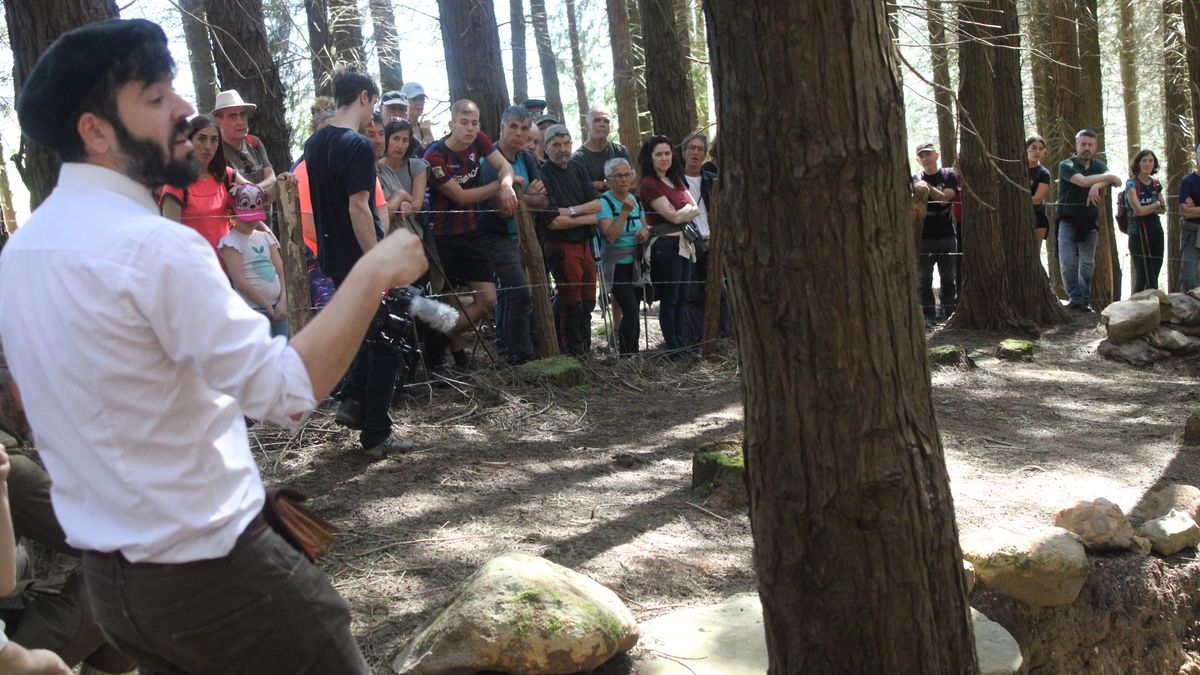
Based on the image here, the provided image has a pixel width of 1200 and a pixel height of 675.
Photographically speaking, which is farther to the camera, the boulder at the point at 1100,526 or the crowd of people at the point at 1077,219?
the crowd of people at the point at 1077,219

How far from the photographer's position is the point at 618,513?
5.32 metres

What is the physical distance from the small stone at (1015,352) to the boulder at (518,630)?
6.73 meters

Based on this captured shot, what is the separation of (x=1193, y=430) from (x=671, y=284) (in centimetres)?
385

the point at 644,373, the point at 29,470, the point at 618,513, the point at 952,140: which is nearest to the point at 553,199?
the point at 644,373

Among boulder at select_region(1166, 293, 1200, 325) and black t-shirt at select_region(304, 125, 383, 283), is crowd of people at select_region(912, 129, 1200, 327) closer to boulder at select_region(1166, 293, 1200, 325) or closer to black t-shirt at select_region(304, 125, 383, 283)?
boulder at select_region(1166, 293, 1200, 325)

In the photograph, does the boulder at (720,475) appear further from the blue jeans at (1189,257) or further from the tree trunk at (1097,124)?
the blue jeans at (1189,257)

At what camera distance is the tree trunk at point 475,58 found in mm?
10539

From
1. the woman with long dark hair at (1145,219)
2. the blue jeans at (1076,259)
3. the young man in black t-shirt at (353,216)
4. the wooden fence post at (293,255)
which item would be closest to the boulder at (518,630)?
the young man in black t-shirt at (353,216)

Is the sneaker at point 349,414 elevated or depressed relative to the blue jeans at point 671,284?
depressed

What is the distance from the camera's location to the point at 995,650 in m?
3.99

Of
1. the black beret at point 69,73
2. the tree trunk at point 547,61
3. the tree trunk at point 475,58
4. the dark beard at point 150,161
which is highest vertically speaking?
the tree trunk at point 547,61

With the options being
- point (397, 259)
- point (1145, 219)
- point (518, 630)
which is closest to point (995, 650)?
point (518, 630)

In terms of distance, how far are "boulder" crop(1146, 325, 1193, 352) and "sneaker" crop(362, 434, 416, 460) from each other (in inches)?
283

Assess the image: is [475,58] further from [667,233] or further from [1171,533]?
[1171,533]
